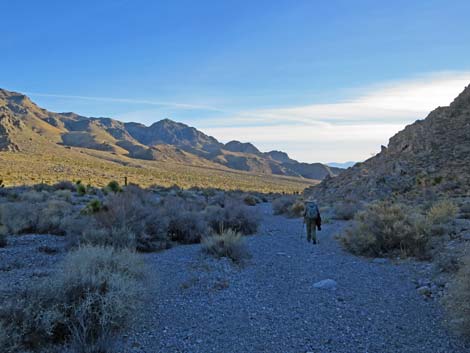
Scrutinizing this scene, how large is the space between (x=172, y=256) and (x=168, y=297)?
11.9ft

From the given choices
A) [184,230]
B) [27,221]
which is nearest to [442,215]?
[184,230]

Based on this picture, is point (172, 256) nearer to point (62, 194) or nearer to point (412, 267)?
point (412, 267)

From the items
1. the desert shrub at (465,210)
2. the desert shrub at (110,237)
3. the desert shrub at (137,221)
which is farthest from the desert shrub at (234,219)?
the desert shrub at (465,210)

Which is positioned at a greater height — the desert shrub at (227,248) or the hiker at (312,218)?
the hiker at (312,218)

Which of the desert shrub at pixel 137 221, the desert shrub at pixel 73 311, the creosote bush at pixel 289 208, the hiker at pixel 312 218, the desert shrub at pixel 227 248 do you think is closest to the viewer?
the desert shrub at pixel 73 311

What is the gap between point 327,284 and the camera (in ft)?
26.7

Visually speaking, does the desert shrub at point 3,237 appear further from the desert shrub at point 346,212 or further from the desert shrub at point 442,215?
the desert shrub at point 346,212

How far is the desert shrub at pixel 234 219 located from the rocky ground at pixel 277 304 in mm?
4320

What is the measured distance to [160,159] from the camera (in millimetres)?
113438

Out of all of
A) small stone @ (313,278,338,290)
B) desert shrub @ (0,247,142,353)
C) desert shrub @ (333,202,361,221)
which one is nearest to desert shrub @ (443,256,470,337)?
small stone @ (313,278,338,290)

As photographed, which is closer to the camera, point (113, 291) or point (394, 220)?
point (113, 291)

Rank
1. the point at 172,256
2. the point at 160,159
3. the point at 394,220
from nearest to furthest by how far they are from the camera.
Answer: the point at 172,256
the point at 394,220
the point at 160,159

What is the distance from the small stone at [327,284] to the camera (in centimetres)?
804

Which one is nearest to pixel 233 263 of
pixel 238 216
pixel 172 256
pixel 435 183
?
pixel 172 256
